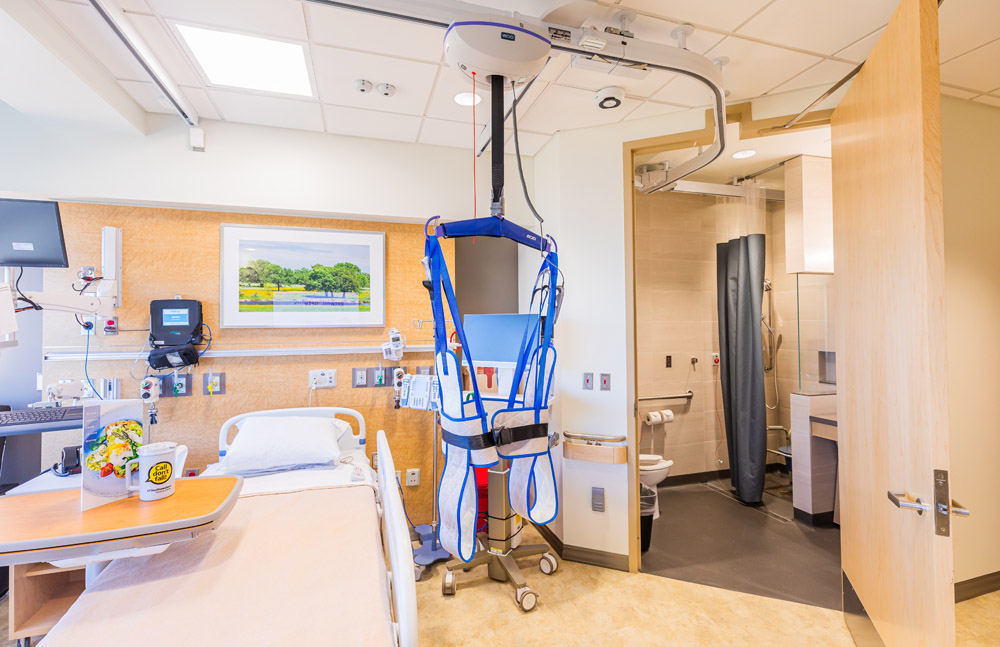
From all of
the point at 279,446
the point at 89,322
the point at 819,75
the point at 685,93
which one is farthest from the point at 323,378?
the point at 819,75

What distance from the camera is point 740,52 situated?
1936mm

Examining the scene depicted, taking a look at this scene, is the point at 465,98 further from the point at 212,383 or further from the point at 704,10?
the point at 212,383

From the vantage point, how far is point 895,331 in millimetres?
1407

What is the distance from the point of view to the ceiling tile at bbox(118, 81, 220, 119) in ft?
7.08

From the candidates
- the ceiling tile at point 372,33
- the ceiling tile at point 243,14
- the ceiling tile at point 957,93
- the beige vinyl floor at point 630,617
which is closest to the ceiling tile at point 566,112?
the ceiling tile at point 372,33

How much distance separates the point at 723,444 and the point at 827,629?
1.99m

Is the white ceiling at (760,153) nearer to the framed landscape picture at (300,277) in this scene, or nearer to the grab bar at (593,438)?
the grab bar at (593,438)

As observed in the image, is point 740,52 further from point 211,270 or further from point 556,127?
point 211,270

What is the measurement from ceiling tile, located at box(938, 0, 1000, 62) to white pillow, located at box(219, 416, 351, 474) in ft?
10.6

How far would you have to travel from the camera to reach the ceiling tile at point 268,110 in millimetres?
2275

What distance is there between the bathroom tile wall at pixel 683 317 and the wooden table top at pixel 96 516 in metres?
3.16

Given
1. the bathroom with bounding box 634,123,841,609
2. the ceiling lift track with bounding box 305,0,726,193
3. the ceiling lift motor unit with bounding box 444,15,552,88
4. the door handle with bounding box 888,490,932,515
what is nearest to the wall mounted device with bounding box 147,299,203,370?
the ceiling lift track with bounding box 305,0,726,193

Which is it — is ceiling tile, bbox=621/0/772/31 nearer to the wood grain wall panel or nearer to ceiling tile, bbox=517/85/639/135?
ceiling tile, bbox=517/85/639/135

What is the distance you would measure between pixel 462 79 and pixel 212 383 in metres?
2.18
